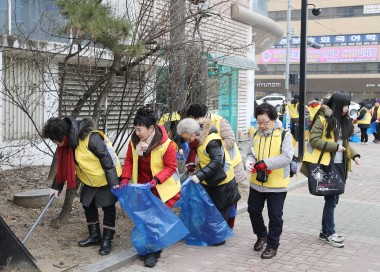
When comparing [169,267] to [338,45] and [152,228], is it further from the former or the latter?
[338,45]

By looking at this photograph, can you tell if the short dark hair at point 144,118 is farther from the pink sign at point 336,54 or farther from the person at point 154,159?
the pink sign at point 336,54

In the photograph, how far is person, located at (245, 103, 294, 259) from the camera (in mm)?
5281

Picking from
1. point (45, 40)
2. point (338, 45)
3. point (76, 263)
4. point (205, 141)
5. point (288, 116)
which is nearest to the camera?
point (76, 263)

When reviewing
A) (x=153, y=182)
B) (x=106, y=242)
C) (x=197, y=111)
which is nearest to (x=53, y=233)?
(x=106, y=242)

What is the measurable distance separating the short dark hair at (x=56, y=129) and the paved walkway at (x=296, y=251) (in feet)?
4.27

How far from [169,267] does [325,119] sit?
244 centimetres

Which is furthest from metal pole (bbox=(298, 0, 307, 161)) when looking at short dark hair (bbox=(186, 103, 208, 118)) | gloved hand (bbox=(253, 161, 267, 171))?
gloved hand (bbox=(253, 161, 267, 171))

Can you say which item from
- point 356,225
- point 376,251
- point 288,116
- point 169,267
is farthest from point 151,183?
point 288,116

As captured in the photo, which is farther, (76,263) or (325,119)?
(325,119)

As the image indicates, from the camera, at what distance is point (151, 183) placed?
4.96m

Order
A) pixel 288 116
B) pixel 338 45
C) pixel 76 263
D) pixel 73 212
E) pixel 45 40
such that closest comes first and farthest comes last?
pixel 76 263
pixel 73 212
pixel 45 40
pixel 288 116
pixel 338 45

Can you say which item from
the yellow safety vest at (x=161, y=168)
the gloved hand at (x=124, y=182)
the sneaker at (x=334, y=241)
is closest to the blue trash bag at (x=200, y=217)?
the yellow safety vest at (x=161, y=168)

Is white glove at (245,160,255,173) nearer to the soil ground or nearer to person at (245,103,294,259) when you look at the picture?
person at (245,103,294,259)

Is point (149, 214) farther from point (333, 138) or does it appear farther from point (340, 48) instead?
point (340, 48)
